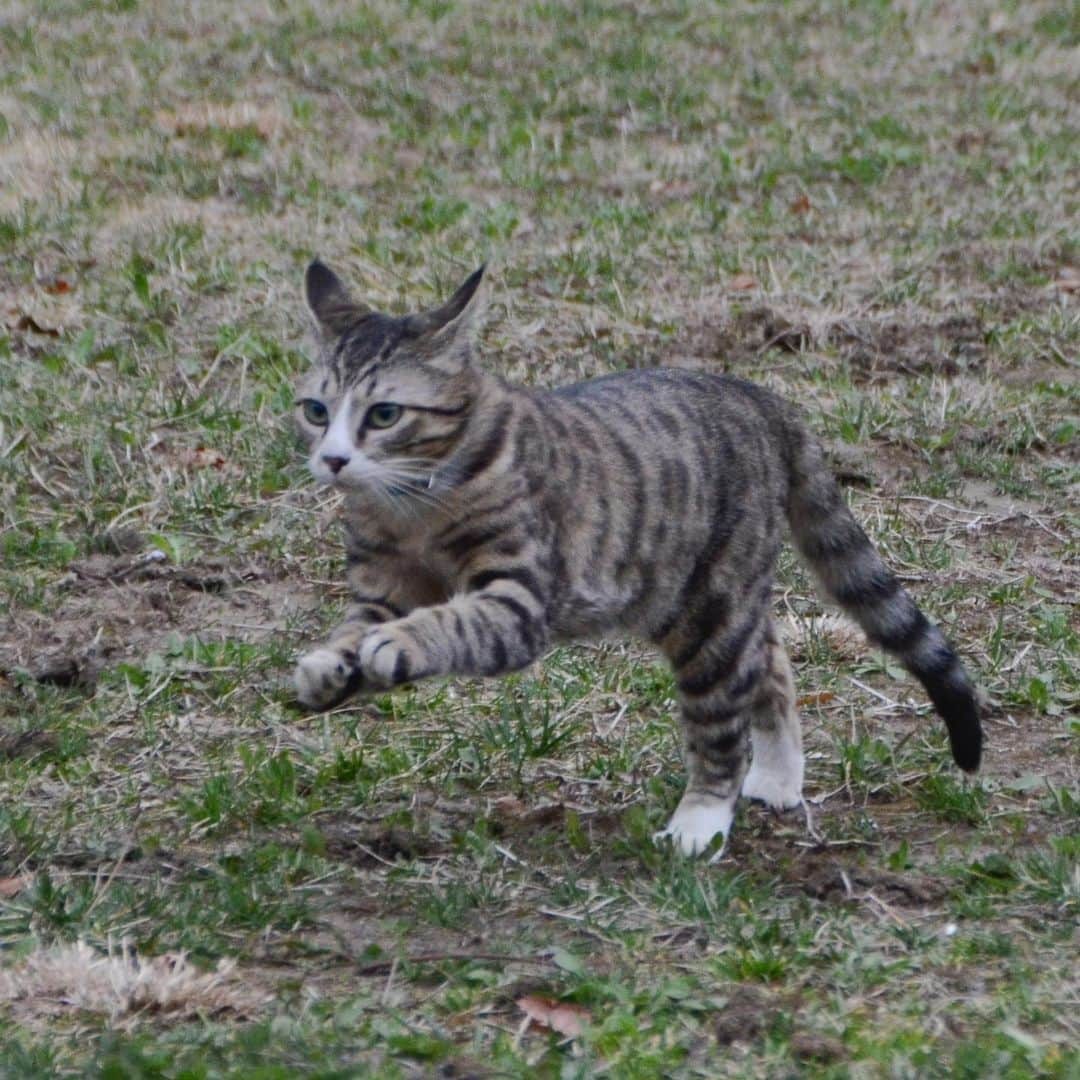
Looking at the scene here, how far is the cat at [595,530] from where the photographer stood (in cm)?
462

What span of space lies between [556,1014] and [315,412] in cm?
175

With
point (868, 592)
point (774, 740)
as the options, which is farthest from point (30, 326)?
point (868, 592)

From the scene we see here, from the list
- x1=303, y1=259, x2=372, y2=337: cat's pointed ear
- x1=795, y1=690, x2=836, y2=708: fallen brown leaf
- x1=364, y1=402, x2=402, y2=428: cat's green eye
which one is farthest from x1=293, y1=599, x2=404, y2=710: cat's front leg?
x1=795, y1=690, x2=836, y2=708: fallen brown leaf

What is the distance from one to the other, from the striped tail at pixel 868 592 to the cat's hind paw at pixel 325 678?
1.85 metres

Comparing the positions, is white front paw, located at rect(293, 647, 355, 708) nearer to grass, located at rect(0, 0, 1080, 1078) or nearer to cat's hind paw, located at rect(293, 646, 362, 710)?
cat's hind paw, located at rect(293, 646, 362, 710)

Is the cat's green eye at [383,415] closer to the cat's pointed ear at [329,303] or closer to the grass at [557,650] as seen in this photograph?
the cat's pointed ear at [329,303]

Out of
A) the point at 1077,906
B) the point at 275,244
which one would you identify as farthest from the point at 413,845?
the point at 275,244

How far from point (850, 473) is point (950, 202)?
3.74m

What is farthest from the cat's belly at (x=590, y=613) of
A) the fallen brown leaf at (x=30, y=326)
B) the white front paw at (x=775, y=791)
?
the fallen brown leaf at (x=30, y=326)

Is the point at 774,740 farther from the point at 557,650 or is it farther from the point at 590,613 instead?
the point at 557,650

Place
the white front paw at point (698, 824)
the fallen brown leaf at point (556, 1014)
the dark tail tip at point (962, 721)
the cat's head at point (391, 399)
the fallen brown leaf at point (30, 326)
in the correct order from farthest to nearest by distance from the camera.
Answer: the fallen brown leaf at point (30, 326), the dark tail tip at point (962, 721), the white front paw at point (698, 824), the cat's head at point (391, 399), the fallen brown leaf at point (556, 1014)

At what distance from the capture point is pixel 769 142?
11.6 meters

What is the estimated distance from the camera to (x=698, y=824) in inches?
202

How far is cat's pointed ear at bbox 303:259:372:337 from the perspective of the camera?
16.6ft
